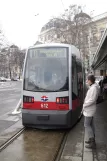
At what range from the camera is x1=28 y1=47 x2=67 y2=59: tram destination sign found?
342 inches

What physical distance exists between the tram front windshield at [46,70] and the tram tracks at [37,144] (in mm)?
1342

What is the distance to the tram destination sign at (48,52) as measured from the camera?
28.5ft

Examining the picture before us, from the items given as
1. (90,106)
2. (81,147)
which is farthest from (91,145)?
(90,106)

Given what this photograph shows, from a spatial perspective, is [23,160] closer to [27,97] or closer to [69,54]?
[27,97]

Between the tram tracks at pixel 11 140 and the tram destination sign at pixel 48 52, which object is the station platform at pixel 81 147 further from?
the tram destination sign at pixel 48 52

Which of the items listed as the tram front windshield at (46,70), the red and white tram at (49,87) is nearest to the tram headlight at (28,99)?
the red and white tram at (49,87)

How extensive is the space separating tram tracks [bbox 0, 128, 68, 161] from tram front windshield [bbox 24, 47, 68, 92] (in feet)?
4.40

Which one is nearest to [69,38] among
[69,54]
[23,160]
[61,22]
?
[61,22]

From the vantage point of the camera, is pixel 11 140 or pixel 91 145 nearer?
pixel 91 145

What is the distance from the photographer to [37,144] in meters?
6.89

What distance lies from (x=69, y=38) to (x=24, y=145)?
40.9 m

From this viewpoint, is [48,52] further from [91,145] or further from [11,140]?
[91,145]

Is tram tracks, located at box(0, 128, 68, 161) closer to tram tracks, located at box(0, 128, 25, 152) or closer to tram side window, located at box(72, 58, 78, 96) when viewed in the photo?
tram tracks, located at box(0, 128, 25, 152)

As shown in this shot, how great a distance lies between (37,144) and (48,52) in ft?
10.4
